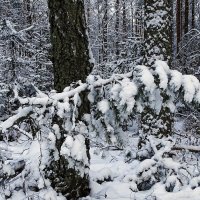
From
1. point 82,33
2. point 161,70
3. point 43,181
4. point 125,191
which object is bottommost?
point 125,191

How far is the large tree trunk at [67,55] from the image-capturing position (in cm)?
482

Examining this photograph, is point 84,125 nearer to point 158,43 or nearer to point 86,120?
point 86,120

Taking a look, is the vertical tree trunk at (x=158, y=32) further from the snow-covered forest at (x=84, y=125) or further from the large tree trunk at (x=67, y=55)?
the large tree trunk at (x=67, y=55)

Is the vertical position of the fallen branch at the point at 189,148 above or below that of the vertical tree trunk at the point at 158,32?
below

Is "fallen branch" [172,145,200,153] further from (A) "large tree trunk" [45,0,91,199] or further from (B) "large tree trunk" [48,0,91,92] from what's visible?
(B) "large tree trunk" [48,0,91,92]

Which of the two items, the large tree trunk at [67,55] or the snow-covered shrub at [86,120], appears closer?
the snow-covered shrub at [86,120]

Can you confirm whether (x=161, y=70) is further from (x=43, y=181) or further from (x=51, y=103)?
(x=43, y=181)

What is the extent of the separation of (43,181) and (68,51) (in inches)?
65.2

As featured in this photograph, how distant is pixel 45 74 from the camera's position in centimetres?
2109

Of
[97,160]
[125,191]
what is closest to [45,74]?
[97,160]

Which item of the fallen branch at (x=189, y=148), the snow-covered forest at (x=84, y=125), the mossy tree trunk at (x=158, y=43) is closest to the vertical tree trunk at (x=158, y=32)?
the mossy tree trunk at (x=158, y=43)

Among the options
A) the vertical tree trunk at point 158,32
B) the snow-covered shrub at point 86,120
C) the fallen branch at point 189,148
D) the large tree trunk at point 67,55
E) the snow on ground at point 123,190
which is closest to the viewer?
the snow-covered shrub at point 86,120

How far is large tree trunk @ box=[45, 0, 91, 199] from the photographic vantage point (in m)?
4.82

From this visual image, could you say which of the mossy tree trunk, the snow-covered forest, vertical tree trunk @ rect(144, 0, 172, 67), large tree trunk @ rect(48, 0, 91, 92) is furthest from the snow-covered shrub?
vertical tree trunk @ rect(144, 0, 172, 67)
